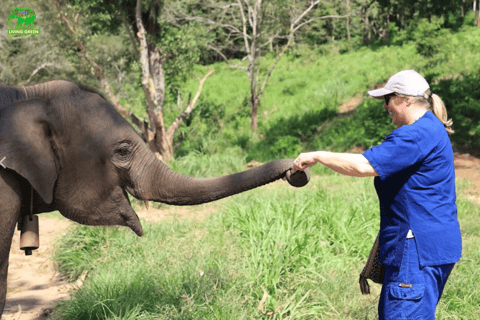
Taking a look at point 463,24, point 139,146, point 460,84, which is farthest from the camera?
point 463,24

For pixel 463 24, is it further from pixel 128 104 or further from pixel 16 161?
pixel 16 161

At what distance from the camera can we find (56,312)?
425 cm

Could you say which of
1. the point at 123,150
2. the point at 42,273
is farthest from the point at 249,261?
the point at 42,273

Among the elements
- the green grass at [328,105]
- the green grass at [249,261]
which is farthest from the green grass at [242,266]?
the green grass at [328,105]

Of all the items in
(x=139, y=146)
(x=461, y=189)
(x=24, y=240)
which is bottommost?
(x=461, y=189)

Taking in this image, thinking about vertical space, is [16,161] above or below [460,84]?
above

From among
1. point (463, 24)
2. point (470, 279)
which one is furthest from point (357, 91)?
point (470, 279)

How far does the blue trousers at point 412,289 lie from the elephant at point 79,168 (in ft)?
2.16

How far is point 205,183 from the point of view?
2383 mm

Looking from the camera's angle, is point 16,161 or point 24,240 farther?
point 24,240

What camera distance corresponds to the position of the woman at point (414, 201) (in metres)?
2.19

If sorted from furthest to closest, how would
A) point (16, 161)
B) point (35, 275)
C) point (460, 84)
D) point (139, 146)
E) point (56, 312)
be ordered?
point (460, 84) → point (35, 275) → point (56, 312) → point (139, 146) → point (16, 161)

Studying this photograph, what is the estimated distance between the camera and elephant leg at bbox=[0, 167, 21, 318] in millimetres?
2031

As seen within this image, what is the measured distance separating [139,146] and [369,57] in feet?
66.8
